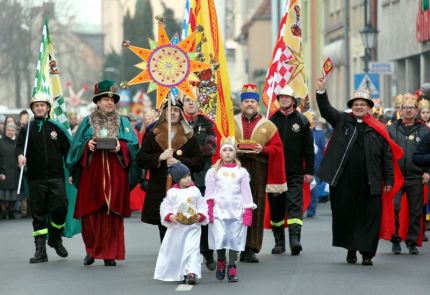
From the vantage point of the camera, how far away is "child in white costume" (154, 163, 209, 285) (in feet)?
45.5

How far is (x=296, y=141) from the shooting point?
17516 millimetres

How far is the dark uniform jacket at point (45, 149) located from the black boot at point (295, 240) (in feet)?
9.00

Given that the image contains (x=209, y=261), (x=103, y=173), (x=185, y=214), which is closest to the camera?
(x=185, y=214)

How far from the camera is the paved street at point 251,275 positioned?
13.5 m

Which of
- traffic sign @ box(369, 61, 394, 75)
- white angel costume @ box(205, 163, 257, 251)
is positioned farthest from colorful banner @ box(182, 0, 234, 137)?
traffic sign @ box(369, 61, 394, 75)

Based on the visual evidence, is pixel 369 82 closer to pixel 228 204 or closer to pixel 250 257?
pixel 250 257

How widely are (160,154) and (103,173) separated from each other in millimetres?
1214

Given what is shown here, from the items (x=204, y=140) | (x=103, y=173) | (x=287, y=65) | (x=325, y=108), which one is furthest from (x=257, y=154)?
(x=287, y=65)

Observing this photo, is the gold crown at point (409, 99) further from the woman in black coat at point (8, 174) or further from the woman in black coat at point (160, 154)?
the woman in black coat at point (8, 174)

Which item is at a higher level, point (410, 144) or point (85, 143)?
point (85, 143)

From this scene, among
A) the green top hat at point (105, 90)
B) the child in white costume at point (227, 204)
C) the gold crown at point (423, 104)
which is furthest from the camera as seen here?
the gold crown at point (423, 104)

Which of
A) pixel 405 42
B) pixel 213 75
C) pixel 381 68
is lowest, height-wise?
pixel 213 75

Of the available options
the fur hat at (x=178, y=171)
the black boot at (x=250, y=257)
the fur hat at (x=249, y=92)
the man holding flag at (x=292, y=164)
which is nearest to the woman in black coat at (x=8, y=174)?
the man holding flag at (x=292, y=164)

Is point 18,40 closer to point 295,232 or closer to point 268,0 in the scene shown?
point 268,0
